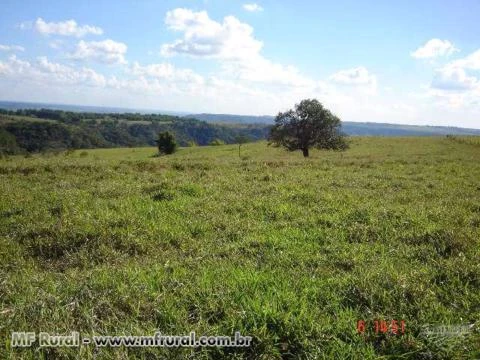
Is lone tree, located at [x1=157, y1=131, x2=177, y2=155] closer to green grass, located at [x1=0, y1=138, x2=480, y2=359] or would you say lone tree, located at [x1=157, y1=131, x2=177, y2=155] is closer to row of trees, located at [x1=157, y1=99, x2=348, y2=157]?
row of trees, located at [x1=157, y1=99, x2=348, y2=157]

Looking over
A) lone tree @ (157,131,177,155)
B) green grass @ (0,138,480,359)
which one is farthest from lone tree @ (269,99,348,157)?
lone tree @ (157,131,177,155)

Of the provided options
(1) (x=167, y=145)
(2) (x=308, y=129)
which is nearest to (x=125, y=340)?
(2) (x=308, y=129)

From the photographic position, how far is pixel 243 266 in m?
6.84

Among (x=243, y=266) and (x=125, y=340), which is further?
(x=243, y=266)

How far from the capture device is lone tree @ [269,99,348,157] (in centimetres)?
5497

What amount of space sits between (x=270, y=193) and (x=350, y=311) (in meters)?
9.37

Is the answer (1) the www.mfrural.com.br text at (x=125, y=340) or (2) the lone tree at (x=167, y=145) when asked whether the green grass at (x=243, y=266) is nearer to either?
(1) the www.mfrural.com.br text at (x=125, y=340)

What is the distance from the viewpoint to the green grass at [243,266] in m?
4.49

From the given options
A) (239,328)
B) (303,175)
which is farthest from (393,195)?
(239,328)
